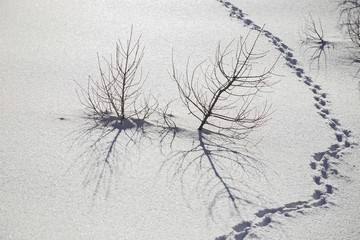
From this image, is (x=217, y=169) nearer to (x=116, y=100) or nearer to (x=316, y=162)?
(x=316, y=162)

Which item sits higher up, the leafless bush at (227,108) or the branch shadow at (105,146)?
the leafless bush at (227,108)

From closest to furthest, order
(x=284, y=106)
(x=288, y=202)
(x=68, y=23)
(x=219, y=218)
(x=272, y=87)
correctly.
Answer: (x=219, y=218) < (x=288, y=202) < (x=284, y=106) < (x=272, y=87) < (x=68, y=23)

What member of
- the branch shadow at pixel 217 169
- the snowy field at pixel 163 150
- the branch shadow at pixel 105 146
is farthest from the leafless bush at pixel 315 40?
the branch shadow at pixel 105 146

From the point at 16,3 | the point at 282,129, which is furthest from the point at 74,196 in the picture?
the point at 16,3

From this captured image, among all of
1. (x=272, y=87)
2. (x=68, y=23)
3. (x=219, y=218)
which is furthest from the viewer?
(x=68, y=23)

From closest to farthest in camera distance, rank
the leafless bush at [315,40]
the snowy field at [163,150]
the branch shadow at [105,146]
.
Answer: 1. the snowy field at [163,150]
2. the branch shadow at [105,146]
3. the leafless bush at [315,40]

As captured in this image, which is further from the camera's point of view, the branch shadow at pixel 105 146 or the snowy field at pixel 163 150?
the branch shadow at pixel 105 146

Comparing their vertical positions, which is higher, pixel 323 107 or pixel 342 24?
pixel 342 24

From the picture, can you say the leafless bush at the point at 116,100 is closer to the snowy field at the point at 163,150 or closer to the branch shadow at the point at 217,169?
the snowy field at the point at 163,150

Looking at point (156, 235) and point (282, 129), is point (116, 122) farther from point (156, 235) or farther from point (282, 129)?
point (282, 129)
